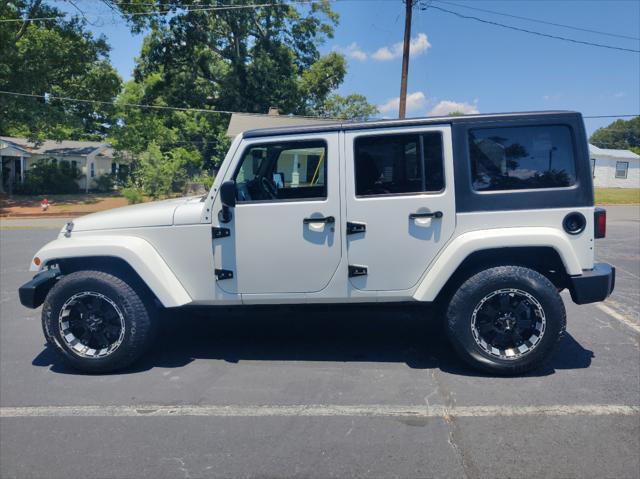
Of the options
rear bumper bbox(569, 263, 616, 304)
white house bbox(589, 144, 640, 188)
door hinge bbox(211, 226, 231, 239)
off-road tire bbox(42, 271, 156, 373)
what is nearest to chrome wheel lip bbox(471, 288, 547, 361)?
rear bumper bbox(569, 263, 616, 304)

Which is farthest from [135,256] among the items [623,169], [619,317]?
[623,169]

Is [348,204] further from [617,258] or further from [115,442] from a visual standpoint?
[617,258]

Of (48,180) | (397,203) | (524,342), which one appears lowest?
(524,342)

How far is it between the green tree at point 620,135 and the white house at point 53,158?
83234mm

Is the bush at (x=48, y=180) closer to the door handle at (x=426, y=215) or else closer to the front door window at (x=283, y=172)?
the front door window at (x=283, y=172)

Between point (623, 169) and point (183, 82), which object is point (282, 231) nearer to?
point (183, 82)

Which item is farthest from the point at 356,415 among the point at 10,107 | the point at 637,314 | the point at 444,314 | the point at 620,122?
the point at 620,122

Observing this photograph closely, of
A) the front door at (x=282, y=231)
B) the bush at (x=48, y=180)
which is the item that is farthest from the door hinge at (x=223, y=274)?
the bush at (x=48, y=180)

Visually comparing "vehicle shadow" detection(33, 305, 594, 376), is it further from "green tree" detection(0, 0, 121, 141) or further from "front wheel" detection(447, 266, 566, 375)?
"green tree" detection(0, 0, 121, 141)

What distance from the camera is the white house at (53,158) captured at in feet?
110

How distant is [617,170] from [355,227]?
4885 cm

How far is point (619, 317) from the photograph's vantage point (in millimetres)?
5789

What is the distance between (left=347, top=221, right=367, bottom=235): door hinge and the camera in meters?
4.11

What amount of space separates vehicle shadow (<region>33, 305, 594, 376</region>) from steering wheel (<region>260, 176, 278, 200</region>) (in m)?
0.99
